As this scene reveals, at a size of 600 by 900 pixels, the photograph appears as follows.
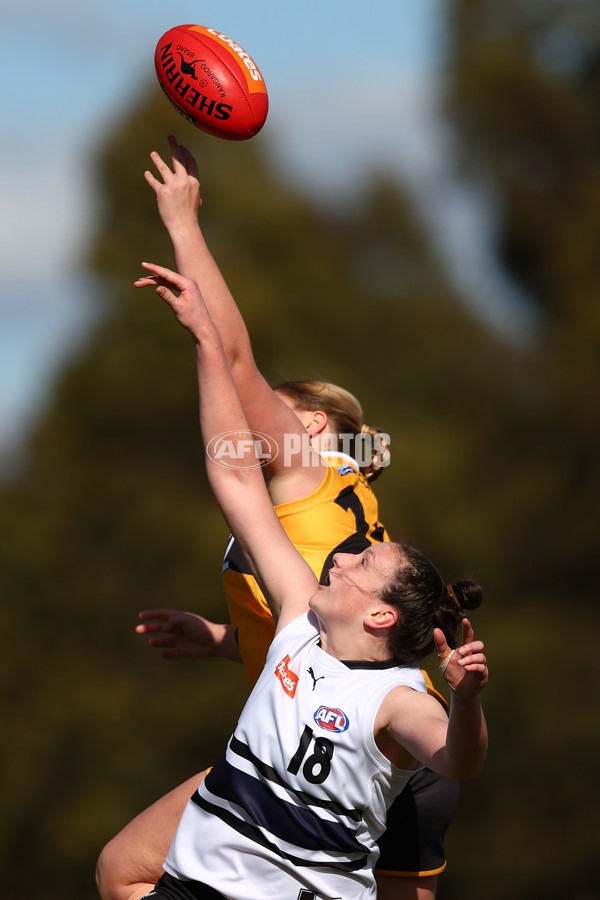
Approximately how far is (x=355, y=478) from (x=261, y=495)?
75 cm

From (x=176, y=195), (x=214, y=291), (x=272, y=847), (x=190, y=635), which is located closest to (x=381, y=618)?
(x=272, y=847)

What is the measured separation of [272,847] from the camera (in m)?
2.49

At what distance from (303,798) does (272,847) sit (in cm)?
14

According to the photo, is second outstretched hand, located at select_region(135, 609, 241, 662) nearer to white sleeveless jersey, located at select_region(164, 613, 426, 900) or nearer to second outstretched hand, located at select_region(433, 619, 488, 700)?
white sleeveless jersey, located at select_region(164, 613, 426, 900)

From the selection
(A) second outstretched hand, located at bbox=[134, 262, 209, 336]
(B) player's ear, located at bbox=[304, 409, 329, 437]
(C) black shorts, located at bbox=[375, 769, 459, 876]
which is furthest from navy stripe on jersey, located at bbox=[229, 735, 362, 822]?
(B) player's ear, located at bbox=[304, 409, 329, 437]

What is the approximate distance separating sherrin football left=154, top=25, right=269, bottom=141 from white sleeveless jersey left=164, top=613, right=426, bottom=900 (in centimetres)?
179

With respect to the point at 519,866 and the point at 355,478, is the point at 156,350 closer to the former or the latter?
the point at 519,866

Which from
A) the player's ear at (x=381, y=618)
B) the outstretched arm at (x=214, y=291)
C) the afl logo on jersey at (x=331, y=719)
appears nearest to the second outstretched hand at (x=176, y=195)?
the outstretched arm at (x=214, y=291)

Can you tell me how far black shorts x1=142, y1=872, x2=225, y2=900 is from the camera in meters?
2.53

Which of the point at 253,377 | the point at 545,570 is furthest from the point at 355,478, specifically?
the point at 545,570

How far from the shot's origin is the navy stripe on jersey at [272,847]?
2.49 metres

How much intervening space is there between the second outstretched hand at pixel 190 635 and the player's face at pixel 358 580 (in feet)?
4.58

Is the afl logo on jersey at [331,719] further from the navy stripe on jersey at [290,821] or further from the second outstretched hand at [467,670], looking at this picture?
the second outstretched hand at [467,670]

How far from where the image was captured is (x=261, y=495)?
2846mm
